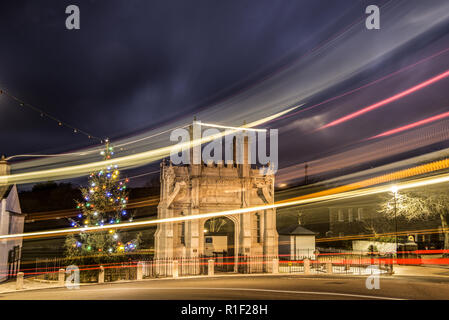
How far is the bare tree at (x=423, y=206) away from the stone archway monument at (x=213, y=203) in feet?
66.3

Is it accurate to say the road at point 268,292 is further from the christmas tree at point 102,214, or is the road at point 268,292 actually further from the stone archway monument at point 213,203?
the stone archway monument at point 213,203

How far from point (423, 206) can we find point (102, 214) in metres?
34.2

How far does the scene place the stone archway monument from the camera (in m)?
25.2

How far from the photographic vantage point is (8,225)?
23.3m

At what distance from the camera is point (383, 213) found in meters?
44.3

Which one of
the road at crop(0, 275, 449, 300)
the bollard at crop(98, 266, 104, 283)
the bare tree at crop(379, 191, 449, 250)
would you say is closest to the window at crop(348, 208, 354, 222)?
the bare tree at crop(379, 191, 449, 250)

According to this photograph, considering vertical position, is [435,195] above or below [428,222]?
above

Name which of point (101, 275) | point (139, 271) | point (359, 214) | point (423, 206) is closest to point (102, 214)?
point (101, 275)

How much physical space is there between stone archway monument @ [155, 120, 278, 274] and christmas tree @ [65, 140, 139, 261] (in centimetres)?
304

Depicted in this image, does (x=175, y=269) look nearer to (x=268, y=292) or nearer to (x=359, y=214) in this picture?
(x=268, y=292)
